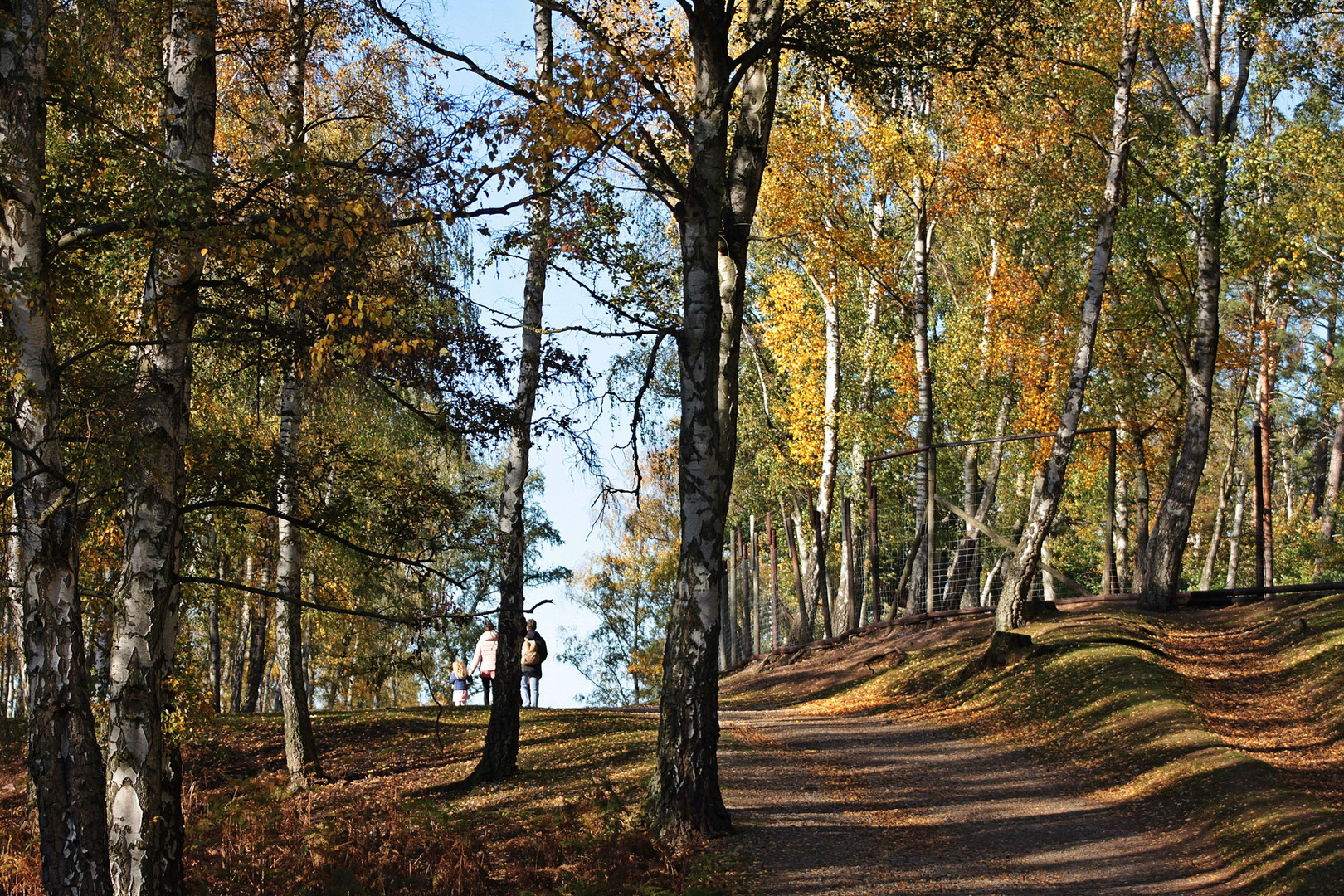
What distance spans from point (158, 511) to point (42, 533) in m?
0.70

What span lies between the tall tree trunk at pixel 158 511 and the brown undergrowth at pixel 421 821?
144 cm

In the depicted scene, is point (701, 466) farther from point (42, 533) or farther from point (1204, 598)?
point (1204, 598)

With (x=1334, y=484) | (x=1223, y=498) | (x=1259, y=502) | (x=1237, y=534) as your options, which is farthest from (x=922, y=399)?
(x=1334, y=484)

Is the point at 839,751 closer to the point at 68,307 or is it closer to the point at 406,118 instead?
the point at 406,118

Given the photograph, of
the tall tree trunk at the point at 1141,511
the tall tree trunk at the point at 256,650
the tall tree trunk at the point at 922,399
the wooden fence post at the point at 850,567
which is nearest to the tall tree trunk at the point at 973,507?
the tall tree trunk at the point at 922,399

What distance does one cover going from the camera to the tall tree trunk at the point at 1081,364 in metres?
14.2

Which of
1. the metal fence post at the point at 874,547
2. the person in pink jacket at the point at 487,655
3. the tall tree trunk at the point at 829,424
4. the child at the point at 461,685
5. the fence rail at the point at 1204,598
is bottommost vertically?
the child at the point at 461,685

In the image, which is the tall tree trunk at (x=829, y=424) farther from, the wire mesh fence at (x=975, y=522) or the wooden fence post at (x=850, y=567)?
the wire mesh fence at (x=975, y=522)

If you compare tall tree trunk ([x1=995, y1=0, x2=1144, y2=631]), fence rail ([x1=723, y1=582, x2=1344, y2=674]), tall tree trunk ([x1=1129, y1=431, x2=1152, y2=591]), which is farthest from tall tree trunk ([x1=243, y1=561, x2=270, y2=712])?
tall tree trunk ([x1=1129, y1=431, x2=1152, y2=591])

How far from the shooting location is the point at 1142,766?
962 cm

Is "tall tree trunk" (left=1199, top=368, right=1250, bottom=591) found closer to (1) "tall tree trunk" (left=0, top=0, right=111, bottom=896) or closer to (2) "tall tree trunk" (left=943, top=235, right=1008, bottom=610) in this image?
(2) "tall tree trunk" (left=943, top=235, right=1008, bottom=610)

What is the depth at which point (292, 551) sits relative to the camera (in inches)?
476

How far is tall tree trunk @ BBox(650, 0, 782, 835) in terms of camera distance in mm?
8078

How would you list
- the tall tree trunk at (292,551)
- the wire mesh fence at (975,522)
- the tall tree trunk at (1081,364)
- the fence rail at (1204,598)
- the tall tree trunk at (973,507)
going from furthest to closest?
the tall tree trunk at (973,507), the wire mesh fence at (975,522), the fence rail at (1204,598), the tall tree trunk at (1081,364), the tall tree trunk at (292,551)
